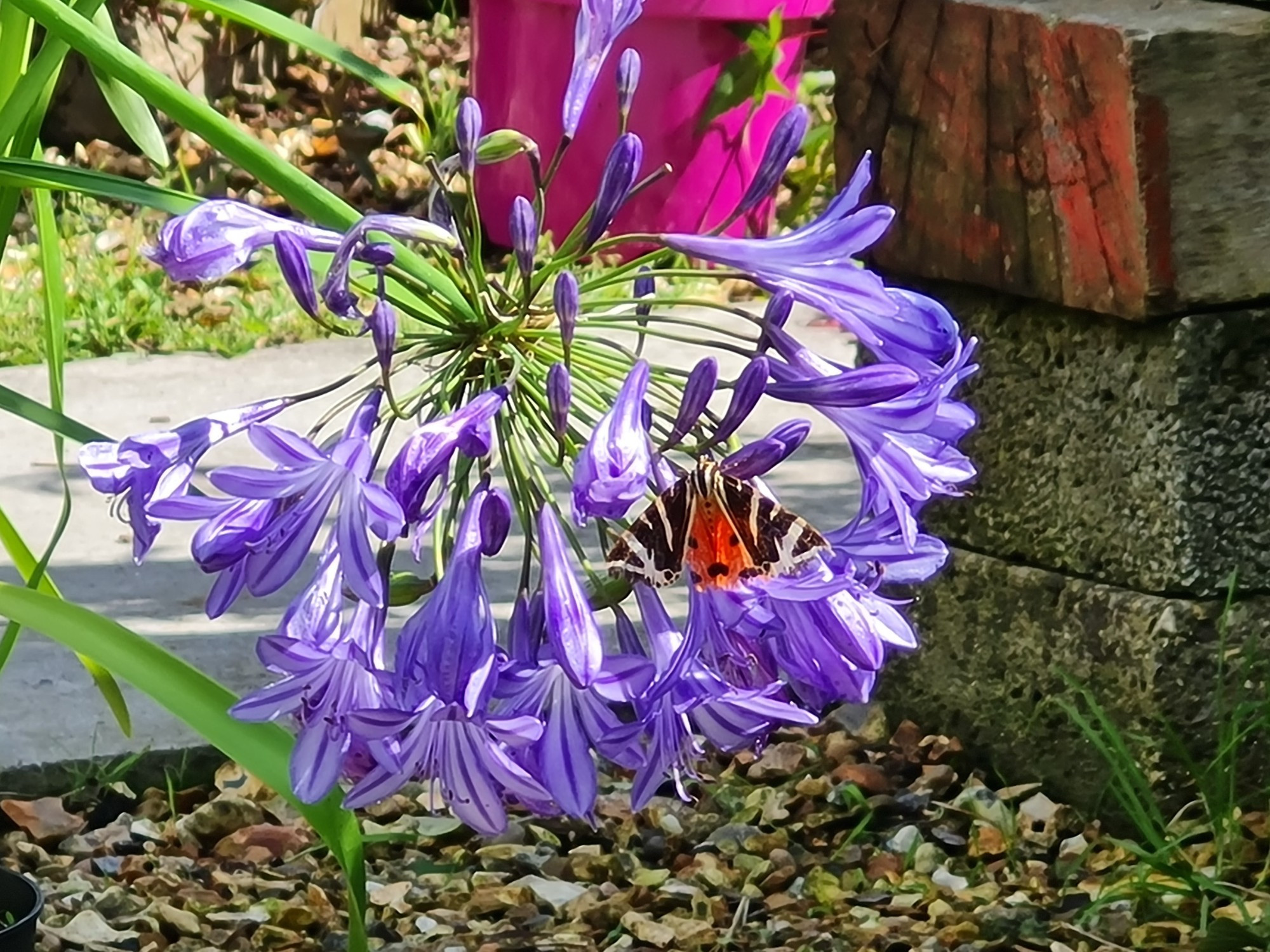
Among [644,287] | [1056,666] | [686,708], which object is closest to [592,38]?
[644,287]

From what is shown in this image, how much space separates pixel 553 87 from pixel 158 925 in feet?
9.96

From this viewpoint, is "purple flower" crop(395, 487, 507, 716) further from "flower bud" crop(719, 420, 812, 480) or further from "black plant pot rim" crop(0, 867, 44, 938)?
"black plant pot rim" crop(0, 867, 44, 938)

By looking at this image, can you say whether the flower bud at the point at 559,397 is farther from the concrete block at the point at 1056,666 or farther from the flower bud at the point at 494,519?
the concrete block at the point at 1056,666

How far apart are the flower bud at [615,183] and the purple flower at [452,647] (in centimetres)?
15

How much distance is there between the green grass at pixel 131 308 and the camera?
166 inches

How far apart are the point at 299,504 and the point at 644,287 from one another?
24 centimetres

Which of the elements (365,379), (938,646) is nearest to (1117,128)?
(938,646)

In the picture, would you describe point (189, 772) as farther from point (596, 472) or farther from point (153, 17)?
point (153, 17)

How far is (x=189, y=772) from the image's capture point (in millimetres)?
2365

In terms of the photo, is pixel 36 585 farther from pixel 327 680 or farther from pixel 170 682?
pixel 327 680

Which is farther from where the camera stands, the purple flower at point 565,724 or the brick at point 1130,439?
the brick at point 1130,439

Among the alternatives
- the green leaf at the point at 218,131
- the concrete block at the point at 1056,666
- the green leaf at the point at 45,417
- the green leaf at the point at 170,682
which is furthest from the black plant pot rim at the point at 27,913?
the concrete block at the point at 1056,666

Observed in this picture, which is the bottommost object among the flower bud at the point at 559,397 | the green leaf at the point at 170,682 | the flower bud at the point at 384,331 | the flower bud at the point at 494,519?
the green leaf at the point at 170,682

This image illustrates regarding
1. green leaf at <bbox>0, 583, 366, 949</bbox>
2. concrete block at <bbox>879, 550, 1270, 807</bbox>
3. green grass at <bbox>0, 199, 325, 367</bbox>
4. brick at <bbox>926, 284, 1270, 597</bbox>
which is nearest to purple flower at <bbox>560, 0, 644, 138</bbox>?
green leaf at <bbox>0, 583, 366, 949</bbox>
